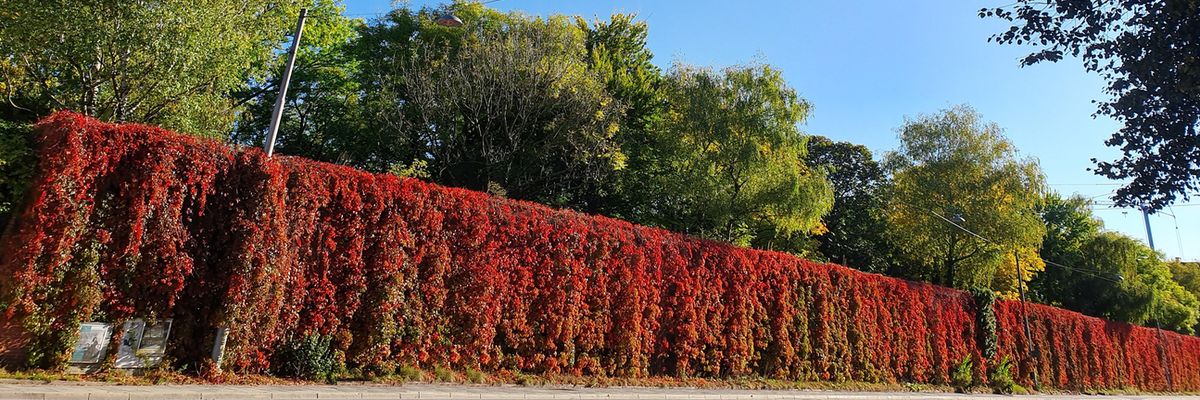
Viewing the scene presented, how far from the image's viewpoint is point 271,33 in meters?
16.8

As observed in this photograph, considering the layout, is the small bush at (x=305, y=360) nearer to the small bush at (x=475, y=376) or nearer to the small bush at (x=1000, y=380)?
the small bush at (x=475, y=376)

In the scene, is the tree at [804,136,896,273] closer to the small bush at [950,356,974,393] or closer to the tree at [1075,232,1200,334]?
the tree at [1075,232,1200,334]

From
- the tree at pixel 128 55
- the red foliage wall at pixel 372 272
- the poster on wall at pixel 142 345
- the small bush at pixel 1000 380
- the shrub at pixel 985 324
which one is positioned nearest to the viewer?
the red foliage wall at pixel 372 272

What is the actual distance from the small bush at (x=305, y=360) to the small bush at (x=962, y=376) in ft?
74.4

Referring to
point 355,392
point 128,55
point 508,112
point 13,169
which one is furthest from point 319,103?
point 355,392

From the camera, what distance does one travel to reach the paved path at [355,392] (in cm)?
679

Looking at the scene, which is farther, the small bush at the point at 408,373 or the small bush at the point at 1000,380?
the small bush at the point at 1000,380

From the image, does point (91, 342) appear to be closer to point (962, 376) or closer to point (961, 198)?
point (962, 376)

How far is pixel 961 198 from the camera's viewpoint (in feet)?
95.6

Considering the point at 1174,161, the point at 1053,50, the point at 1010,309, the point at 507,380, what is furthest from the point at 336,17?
the point at 1010,309

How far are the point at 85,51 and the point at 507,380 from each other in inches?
432

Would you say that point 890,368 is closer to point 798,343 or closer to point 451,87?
point 798,343

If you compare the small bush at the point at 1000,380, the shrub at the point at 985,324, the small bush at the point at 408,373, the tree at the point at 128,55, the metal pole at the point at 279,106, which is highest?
the tree at the point at 128,55

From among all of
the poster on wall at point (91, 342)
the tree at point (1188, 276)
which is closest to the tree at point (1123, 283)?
the tree at point (1188, 276)
